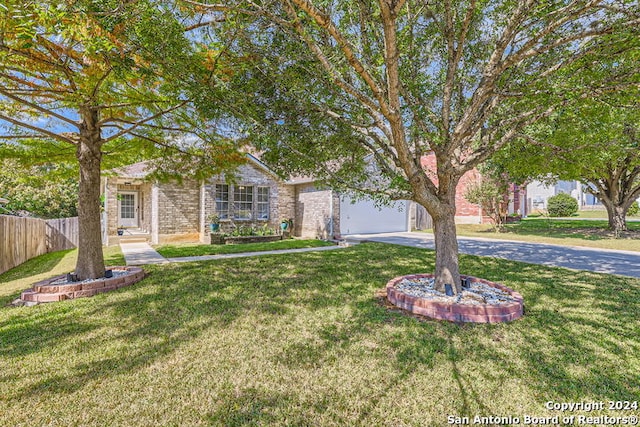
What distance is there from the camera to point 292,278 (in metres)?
7.11

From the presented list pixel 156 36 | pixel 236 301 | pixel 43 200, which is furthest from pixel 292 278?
pixel 43 200

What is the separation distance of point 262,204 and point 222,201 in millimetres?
2083

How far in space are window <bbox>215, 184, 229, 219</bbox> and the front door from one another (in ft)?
21.6

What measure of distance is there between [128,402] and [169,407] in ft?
1.31

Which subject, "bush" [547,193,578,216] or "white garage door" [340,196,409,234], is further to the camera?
"bush" [547,193,578,216]

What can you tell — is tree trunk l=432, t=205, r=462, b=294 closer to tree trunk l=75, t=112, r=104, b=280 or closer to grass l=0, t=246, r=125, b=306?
tree trunk l=75, t=112, r=104, b=280

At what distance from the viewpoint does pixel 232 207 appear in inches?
591

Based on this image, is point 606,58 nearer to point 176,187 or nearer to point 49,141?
point 49,141

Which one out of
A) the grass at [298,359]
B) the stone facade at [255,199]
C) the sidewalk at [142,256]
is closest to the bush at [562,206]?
the stone facade at [255,199]

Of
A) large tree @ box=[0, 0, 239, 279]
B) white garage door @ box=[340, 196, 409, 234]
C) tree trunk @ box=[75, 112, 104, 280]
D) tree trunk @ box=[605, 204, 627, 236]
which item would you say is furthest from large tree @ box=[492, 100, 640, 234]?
white garage door @ box=[340, 196, 409, 234]

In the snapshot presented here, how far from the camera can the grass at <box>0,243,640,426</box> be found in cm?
259

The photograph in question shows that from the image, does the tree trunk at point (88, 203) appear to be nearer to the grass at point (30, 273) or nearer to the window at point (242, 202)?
the grass at point (30, 273)

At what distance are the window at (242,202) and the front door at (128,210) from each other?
7.01 m

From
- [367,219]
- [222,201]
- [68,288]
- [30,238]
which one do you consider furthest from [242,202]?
[68,288]
